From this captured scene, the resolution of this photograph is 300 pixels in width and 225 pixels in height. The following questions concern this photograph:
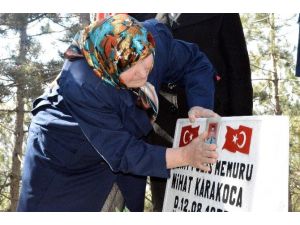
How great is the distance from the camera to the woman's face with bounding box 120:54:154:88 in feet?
4.47

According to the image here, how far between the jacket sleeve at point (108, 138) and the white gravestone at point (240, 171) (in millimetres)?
161

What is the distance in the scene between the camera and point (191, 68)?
1703 millimetres

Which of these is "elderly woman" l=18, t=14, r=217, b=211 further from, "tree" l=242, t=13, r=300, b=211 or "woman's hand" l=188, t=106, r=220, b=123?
"tree" l=242, t=13, r=300, b=211

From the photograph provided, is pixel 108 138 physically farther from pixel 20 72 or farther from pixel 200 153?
pixel 20 72

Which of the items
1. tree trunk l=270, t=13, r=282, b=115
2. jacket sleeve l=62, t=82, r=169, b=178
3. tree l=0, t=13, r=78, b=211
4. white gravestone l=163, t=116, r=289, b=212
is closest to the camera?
white gravestone l=163, t=116, r=289, b=212

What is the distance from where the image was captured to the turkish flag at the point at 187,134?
1.53 metres

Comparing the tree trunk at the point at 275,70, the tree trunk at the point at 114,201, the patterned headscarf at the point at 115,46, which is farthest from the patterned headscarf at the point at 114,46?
the tree trunk at the point at 275,70

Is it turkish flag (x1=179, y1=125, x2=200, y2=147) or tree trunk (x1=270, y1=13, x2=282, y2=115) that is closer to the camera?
turkish flag (x1=179, y1=125, x2=200, y2=147)

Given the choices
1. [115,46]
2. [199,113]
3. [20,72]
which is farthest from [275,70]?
[115,46]

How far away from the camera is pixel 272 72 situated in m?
5.97

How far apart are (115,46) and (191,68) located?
47 centimetres

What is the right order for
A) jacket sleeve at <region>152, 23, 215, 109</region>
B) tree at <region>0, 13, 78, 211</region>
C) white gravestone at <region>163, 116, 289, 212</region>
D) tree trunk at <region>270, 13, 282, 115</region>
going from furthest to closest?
tree trunk at <region>270, 13, 282, 115</region>
tree at <region>0, 13, 78, 211</region>
jacket sleeve at <region>152, 23, 215, 109</region>
white gravestone at <region>163, 116, 289, 212</region>

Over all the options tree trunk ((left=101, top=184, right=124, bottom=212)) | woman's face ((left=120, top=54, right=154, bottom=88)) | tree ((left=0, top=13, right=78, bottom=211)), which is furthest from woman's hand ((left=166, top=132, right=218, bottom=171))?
tree ((left=0, top=13, right=78, bottom=211))
